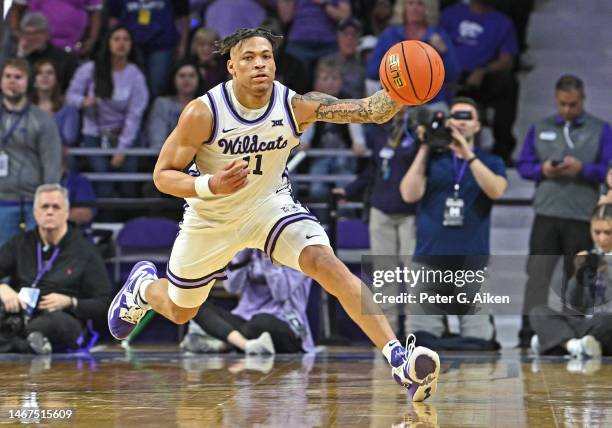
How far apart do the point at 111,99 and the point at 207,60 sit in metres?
1.08

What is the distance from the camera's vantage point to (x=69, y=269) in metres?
9.87

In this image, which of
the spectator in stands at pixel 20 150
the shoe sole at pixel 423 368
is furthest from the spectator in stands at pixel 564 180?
the spectator in stands at pixel 20 150

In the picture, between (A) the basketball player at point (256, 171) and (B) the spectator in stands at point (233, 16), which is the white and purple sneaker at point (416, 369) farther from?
(B) the spectator in stands at point (233, 16)

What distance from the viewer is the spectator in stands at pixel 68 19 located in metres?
13.2

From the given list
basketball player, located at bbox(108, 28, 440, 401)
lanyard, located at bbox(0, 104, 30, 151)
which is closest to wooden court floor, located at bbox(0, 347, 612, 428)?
basketball player, located at bbox(108, 28, 440, 401)

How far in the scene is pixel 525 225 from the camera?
12.4 metres

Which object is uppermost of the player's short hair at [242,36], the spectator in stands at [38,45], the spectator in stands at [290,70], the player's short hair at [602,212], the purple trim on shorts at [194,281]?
the spectator in stands at [38,45]

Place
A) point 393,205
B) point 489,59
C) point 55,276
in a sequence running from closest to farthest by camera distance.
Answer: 1. point 55,276
2. point 393,205
3. point 489,59

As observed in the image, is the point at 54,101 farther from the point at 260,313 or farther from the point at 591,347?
the point at 591,347

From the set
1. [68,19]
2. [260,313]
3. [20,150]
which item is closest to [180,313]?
[260,313]

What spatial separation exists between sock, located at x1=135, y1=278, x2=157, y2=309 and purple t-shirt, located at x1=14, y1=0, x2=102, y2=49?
6.08 metres

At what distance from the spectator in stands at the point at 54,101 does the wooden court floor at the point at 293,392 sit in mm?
3405

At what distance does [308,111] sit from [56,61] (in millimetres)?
6274

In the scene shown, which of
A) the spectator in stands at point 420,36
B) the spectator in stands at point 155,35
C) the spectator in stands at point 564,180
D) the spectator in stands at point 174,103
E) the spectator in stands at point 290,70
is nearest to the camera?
the spectator in stands at point 564,180
